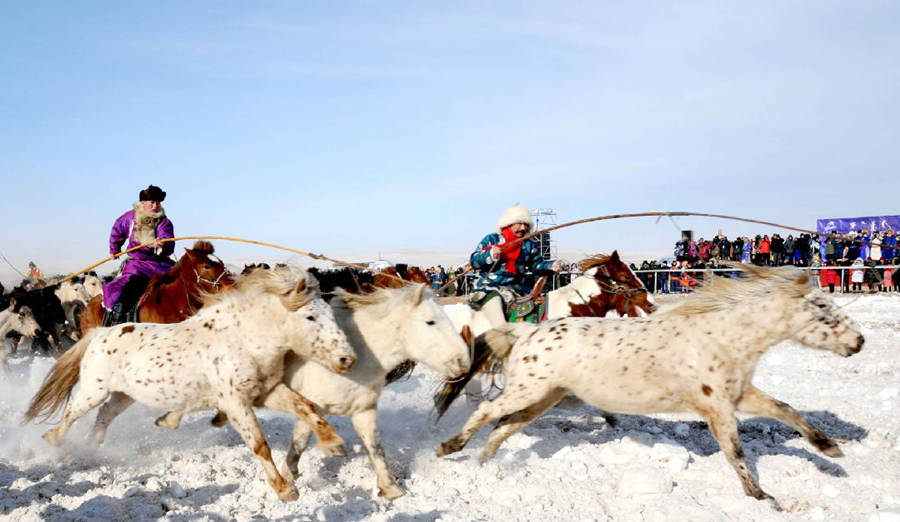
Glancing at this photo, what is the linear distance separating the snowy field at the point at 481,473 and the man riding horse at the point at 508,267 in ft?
4.31

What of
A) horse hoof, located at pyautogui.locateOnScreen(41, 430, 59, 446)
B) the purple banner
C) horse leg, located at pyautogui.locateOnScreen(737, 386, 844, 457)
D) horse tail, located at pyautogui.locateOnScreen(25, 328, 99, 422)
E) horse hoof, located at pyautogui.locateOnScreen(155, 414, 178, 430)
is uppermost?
horse tail, located at pyautogui.locateOnScreen(25, 328, 99, 422)

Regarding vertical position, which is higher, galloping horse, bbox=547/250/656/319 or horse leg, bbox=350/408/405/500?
galloping horse, bbox=547/250/656/319

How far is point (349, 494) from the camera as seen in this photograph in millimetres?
5020

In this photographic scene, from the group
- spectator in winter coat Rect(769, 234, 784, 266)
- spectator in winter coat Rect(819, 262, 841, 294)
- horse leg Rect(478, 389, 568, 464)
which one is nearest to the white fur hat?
horse leg Rect(478, 389, 568, 464)

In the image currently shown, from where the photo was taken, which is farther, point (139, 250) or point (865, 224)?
point (865, 224)

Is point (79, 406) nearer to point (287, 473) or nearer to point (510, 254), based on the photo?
point (287, 473)

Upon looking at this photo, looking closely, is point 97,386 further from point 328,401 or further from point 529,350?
→ point 529,350

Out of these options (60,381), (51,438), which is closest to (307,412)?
(51,438)

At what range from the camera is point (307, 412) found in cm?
486

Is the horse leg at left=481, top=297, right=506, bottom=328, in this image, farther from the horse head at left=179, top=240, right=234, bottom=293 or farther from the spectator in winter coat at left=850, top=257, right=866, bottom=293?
the spectator in winter coat at left=850, top=257, right=866, bottom=293

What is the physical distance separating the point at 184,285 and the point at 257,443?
284cm

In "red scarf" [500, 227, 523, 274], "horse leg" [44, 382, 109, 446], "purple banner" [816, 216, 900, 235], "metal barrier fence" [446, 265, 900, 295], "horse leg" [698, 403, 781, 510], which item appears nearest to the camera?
"horse leg" [698, 403, 781, 510]

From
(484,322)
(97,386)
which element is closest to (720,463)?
(484,322)

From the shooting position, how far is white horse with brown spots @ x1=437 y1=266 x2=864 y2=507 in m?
4.88
